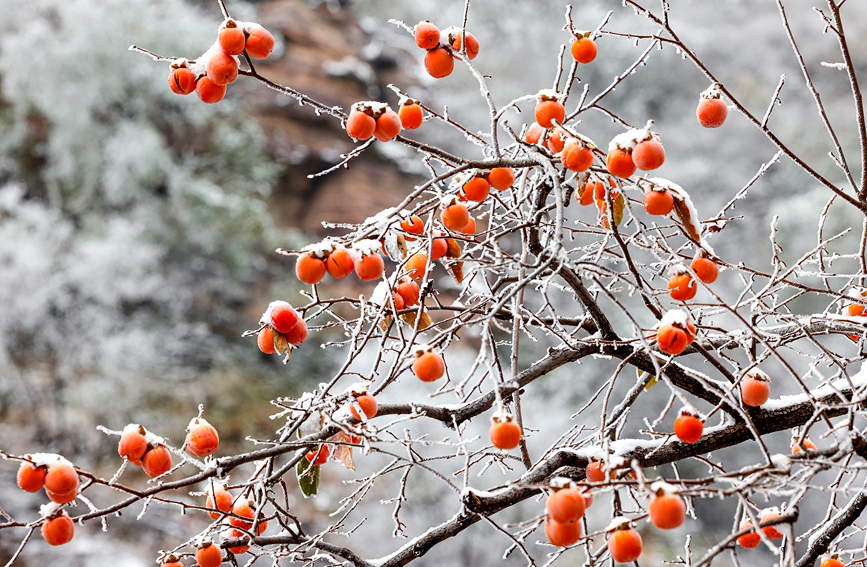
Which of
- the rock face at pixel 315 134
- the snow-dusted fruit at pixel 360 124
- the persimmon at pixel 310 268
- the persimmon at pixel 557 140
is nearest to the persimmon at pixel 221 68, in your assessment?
the snow-dusted fruit at pixel 360 124

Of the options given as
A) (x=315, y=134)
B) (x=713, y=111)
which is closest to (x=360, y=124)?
(x=713, y=111)

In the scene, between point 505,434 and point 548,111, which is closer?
point 505,434

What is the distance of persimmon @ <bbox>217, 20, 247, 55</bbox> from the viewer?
0.77m

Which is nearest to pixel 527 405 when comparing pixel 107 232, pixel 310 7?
pixel 107 232

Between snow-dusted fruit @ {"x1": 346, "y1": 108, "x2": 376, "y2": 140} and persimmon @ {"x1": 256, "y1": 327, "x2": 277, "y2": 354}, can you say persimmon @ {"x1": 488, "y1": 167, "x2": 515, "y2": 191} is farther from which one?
persimmon @ {"x1": 256, "y1": 327, "x2": 277, "y2": 354}

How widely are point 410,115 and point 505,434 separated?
0.42 metres

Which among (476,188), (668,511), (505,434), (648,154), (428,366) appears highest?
(476,188)

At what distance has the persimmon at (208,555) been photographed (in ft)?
2.53

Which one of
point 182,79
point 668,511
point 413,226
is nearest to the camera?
point 668,511

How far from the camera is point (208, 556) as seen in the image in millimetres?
774

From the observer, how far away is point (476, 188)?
85 cm

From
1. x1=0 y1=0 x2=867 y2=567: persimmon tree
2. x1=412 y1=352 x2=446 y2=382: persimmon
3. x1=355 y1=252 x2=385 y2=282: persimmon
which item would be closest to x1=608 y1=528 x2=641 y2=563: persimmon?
x1=0 y1=0 x2=867 y2=567: persimmon tree

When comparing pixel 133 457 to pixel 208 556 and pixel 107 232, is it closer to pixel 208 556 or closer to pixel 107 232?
pixel 208 556

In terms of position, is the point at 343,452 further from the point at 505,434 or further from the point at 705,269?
the point at 705,269
